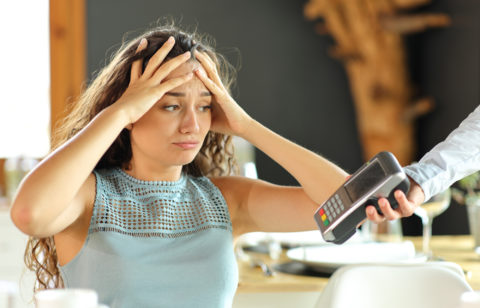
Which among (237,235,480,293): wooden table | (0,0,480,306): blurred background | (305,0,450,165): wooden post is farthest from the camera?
(0,0,480,306): blurred background

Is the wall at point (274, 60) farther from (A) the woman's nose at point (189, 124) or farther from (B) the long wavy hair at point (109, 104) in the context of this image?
(A) the woman's nose at point (189, 124)

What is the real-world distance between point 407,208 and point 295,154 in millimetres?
352

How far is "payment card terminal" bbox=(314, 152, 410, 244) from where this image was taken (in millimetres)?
1058

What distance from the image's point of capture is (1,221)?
335cm

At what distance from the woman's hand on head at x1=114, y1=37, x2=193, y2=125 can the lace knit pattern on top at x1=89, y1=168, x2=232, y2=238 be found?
6.6 inches

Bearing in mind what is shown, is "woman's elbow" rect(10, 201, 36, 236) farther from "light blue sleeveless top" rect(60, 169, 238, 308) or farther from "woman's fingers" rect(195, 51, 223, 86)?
"woman's fingers" rect(195, 51, 223, 86)

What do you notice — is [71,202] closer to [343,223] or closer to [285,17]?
[343,223]

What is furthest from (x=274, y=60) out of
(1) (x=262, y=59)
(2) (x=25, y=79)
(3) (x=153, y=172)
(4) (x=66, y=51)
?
(3) (x=153, y=172)

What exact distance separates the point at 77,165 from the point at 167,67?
26 centimetres

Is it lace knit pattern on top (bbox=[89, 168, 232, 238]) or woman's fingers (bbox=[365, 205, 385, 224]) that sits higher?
woman's fingers (bbox=[365, 205, 385, 224])

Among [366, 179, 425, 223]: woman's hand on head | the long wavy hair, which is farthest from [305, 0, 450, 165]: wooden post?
[366, 179, 425, 223]: woman's hand on head

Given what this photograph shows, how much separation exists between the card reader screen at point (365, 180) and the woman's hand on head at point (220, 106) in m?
0.36

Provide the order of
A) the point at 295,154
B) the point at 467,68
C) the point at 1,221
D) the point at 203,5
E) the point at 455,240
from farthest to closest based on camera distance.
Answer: the point at 203,5, the point at 1,221, the point at 467,68, the point at 455,240, the point at 295,154

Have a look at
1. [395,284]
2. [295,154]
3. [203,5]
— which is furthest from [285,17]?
[395,284]
